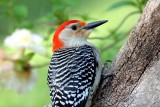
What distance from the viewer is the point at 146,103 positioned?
3883 mm

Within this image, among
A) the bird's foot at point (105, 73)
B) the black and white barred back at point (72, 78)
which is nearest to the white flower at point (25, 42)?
the black and white barred back at point (72, 78)

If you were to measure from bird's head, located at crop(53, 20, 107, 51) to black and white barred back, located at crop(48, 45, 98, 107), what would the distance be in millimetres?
224

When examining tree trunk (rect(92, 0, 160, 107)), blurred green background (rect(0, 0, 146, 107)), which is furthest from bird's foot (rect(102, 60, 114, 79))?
blurred green background (rect(0, 0, 146, 107))

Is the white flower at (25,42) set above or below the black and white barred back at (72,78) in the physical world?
above

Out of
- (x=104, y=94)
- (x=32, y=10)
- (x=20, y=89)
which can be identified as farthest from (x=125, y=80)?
(x=32, y=10)

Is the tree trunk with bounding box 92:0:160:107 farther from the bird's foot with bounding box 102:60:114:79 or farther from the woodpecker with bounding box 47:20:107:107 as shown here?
the woodpecker with bounding box 47:20:107:107

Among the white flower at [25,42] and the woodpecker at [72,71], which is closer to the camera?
the white flower at [25,42]

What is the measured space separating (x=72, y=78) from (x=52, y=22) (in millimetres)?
825

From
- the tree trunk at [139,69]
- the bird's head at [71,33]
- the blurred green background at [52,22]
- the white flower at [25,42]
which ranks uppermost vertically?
the blurred green background at [52,22]

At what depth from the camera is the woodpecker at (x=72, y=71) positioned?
3.90 metres

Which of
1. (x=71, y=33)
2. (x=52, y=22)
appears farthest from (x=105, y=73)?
(x=52, y=22)

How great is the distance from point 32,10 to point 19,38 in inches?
204

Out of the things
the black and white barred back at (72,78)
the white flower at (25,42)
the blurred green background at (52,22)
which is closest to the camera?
the white flower at (25,42)

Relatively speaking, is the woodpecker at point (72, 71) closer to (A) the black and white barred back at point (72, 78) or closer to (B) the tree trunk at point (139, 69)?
(A) the black and white barred back at point (72, 78)
